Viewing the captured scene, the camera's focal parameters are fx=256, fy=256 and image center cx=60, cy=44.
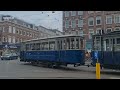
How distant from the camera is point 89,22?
49.0 m

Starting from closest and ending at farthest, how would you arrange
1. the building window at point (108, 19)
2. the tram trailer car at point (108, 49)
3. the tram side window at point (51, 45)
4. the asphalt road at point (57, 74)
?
the asphalt road at point (57, 74) → the tram trailer car at point (108, 49) → the tram side window at point (51, 45) → the building window at point (108, 19)

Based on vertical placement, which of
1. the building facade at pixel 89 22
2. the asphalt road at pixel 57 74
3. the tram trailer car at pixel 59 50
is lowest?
the asphalt road at pixel 57 74

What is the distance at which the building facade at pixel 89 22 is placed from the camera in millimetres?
45250

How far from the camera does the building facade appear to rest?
1781 inches

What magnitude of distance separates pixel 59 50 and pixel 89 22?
28.5 meters

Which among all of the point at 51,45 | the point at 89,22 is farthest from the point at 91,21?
the point at 51,45

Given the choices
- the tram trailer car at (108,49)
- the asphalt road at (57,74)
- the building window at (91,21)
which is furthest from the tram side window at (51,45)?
the building window at (91,21)

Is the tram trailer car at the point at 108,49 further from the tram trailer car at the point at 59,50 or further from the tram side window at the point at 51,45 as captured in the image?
the tram side window at the point at 51,45

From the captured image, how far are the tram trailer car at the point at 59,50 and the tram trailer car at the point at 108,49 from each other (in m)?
1.64

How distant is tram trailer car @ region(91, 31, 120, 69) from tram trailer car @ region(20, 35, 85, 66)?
1.64 m
